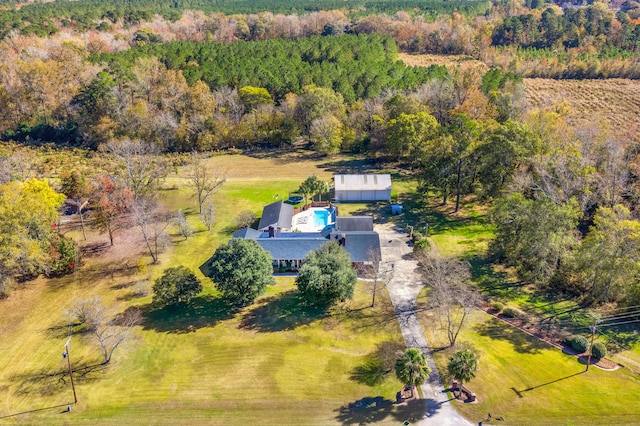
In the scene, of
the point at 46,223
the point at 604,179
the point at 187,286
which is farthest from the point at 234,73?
the point at 604,179

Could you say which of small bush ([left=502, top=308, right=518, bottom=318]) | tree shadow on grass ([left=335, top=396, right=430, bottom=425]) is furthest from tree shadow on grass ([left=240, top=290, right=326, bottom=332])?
small bush ([left=502, top=308, right=518, bottom=318])

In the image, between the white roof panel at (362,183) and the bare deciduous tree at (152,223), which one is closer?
the bare deciduous tree at (152,223)

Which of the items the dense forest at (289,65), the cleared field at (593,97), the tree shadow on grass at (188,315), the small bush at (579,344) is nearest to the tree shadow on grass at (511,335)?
the small bush at (579,344)

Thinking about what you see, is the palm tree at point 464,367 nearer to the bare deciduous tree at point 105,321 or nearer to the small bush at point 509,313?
the small bush at point 509,313

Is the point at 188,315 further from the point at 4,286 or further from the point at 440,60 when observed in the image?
the point at 440,60

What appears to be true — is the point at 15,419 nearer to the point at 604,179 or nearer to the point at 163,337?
the point at 163,337

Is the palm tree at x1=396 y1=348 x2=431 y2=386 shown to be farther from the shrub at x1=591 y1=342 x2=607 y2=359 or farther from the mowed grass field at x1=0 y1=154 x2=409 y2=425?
the shrub at x1=591 y1=342 x2=607 y2=359
